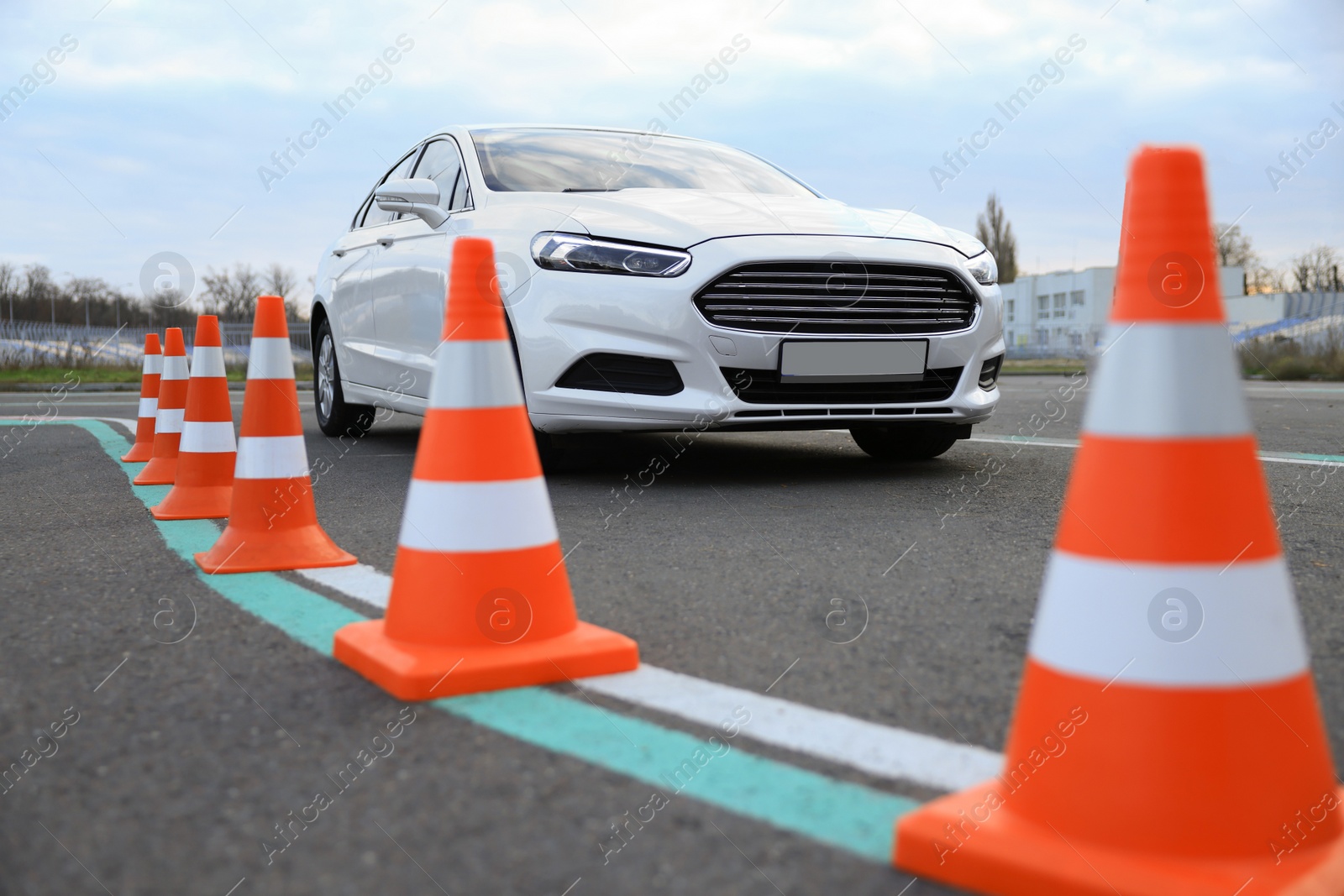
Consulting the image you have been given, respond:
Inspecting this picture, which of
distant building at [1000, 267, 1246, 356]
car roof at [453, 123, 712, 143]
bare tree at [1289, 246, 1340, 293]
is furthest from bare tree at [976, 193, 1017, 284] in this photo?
car roof at [453, 123, 712, 143]

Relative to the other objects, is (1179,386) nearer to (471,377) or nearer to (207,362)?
(471,377)

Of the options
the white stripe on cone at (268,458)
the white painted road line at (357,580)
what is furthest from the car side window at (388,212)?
the white painted road line at (357,580)

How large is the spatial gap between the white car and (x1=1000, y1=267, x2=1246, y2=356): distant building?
53.0 meters

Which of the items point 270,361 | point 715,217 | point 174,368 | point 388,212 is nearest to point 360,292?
point 388,212

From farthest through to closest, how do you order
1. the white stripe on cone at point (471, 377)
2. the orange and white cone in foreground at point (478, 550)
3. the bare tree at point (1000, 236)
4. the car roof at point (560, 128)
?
the bare tree at point (1000, 236) → the car roof at point (560, 128) → the white stripe on cone at point (471, 377) → the orange and white cone in foreground at point (478, 550)

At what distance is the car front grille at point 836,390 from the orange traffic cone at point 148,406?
3443 mm

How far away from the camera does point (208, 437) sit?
4.61m

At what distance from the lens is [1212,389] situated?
1.59 meters

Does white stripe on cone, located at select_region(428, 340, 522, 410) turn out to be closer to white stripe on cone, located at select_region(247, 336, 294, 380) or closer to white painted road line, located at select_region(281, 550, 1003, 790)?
white painted road line, located at select_region(281, 550, 1003, 790)

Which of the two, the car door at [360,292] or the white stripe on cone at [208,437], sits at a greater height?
the car door at [360,292]

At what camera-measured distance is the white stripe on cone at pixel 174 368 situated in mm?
6105

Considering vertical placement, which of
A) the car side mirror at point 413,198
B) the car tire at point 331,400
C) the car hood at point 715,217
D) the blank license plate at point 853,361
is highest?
the car side mirror at point 413,198

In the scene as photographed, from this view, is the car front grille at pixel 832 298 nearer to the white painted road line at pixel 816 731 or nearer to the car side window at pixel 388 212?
the white painted road line at pixel 816 731

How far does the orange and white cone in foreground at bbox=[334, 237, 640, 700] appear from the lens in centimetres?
239
